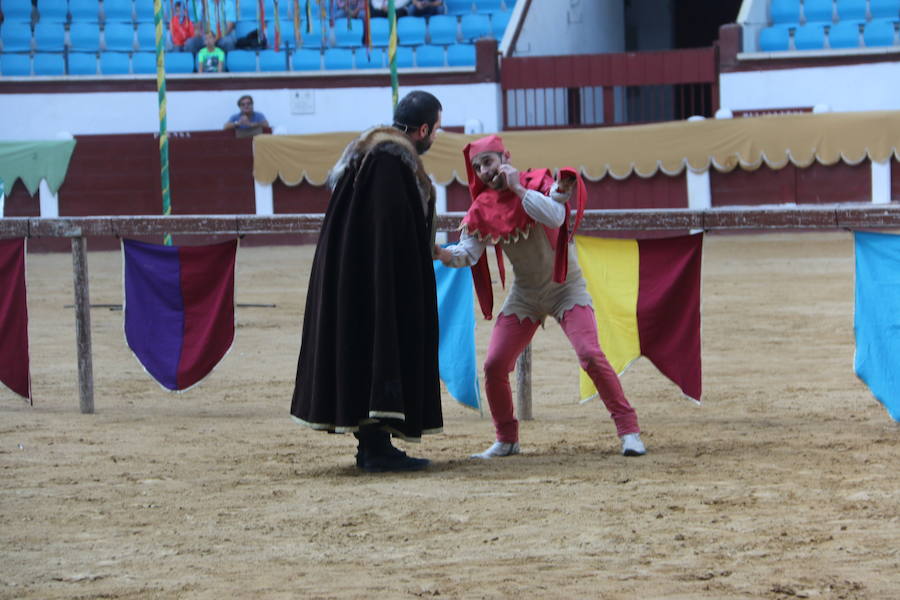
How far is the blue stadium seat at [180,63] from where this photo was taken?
65.4 ft

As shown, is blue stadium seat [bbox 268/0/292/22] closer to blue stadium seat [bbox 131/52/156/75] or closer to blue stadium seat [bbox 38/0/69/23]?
blue stadium seat [bbox 131/52/156/75]

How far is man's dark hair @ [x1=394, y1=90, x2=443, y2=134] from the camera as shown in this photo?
17.3ft

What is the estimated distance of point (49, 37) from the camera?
2094 centimetres

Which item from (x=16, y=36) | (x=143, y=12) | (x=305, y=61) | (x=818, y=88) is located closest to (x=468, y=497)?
(x=818, y=88)

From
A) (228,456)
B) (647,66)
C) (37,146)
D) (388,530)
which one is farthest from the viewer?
(647,66)

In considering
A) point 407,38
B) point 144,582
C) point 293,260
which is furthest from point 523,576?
point 407,38

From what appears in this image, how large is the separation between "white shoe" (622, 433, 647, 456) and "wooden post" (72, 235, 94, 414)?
2.81 metres

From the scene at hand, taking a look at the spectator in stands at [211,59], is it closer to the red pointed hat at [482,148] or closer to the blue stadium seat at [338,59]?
the blue stadium seat at [338,59]

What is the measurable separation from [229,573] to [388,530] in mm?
603

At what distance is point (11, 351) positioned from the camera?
6992mm

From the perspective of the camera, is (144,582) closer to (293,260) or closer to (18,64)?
(293,260)

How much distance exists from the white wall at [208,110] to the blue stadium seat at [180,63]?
0.57 m

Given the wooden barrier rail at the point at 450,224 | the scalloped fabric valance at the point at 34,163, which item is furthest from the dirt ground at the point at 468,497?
the scalloped fabric valance at the point at 34,163

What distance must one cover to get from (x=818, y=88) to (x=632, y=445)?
14.0 meters
